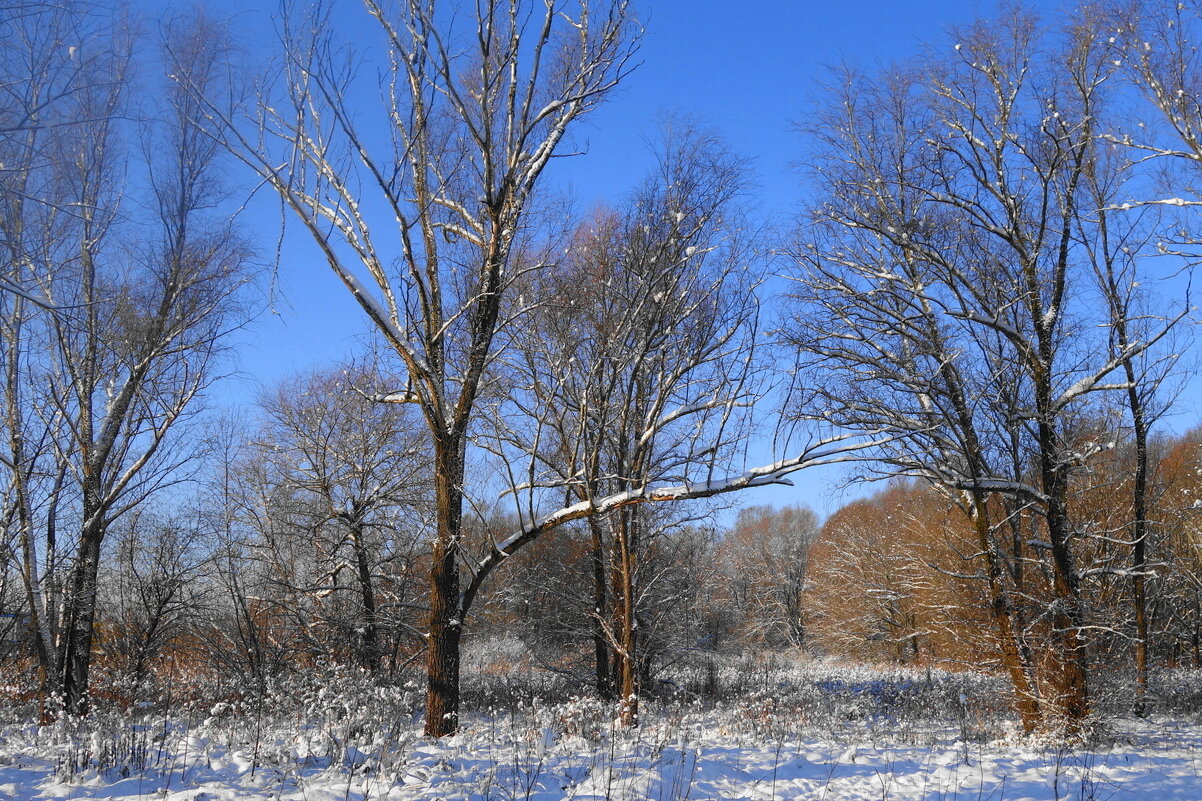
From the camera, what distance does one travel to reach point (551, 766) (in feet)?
19.2

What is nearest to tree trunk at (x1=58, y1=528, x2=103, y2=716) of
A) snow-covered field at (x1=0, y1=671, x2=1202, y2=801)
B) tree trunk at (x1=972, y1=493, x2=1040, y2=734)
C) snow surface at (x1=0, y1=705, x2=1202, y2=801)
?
snow-covered field at (x1=0, y1=671, x2=1202, y2=801)

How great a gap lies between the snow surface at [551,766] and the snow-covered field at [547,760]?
20 mm

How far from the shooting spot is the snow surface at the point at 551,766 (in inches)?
193

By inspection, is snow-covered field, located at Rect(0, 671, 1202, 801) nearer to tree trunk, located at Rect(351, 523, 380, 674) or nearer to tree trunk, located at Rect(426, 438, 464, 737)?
tree trunk, located at Rect(426, 438, 464, 737)

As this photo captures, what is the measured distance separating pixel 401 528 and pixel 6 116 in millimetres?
11890

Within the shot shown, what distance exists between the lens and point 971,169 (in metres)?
9.55

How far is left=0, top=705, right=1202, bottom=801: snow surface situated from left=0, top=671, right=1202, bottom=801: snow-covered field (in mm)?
20

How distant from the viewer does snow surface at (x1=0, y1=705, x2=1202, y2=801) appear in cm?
489

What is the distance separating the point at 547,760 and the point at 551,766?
23 centimetres

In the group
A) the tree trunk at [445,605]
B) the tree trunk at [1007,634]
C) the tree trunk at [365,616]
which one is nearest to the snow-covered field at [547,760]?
the tree trunk at [445,605]

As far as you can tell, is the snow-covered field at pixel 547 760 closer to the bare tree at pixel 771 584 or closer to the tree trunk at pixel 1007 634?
the tree trunk at pixel 1007 634

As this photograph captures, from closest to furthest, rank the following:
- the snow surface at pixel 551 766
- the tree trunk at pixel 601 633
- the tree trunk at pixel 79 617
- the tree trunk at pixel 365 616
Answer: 1. the snow surface at pixel 551 766
2. the tree trunk at pixel 79 617
3. the tree trunk at pixel 365 616
4. the tree trunk at pixel 601 633

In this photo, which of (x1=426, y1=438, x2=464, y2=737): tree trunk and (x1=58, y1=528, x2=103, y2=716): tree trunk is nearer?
(x1=426, y1=438, x2=464, y2=737): tree trunk

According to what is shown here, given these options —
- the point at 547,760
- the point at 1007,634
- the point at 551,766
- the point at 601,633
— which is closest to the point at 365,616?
the point at 601,633
